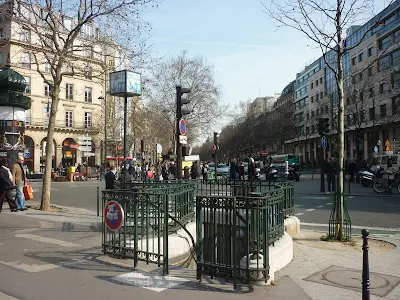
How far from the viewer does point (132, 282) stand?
5.25m

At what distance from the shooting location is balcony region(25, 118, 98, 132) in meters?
53.3

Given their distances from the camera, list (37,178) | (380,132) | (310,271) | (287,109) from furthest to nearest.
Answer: (287,109) → (380,132) → (37,178) → (310,271)

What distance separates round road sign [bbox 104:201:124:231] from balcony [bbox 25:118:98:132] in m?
50.9

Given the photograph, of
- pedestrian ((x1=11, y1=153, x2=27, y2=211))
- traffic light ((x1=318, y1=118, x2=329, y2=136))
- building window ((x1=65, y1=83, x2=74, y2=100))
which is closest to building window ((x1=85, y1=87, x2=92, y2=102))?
building window ((x1=65, y1=83, x2=74, y2=100))

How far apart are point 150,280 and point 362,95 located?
39.0 m

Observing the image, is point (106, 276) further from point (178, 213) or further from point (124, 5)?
point (124, 5)

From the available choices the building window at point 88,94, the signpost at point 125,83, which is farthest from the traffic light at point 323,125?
the building window at point 88,94

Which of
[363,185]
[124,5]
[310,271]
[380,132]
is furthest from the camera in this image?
[380,132]

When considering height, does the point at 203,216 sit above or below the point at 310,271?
above

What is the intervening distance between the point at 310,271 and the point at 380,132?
171ft

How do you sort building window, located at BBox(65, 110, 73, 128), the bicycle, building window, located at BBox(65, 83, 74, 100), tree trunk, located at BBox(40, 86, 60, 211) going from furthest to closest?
1. building window, located at BBox(65, 110, 73, 128)
2. building window, located at BBox(65, 83, 74, 100)
3. the bicycle
4. tree trunk, located at BBox(40, 86, 60, 211)

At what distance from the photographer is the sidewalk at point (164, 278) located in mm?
4820

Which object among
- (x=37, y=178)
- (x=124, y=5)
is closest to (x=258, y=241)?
(x=124, y=5)

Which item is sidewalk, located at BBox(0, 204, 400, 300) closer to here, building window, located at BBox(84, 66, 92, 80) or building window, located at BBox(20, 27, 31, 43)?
building window, located at BBox(84, 66, 92, 80)
